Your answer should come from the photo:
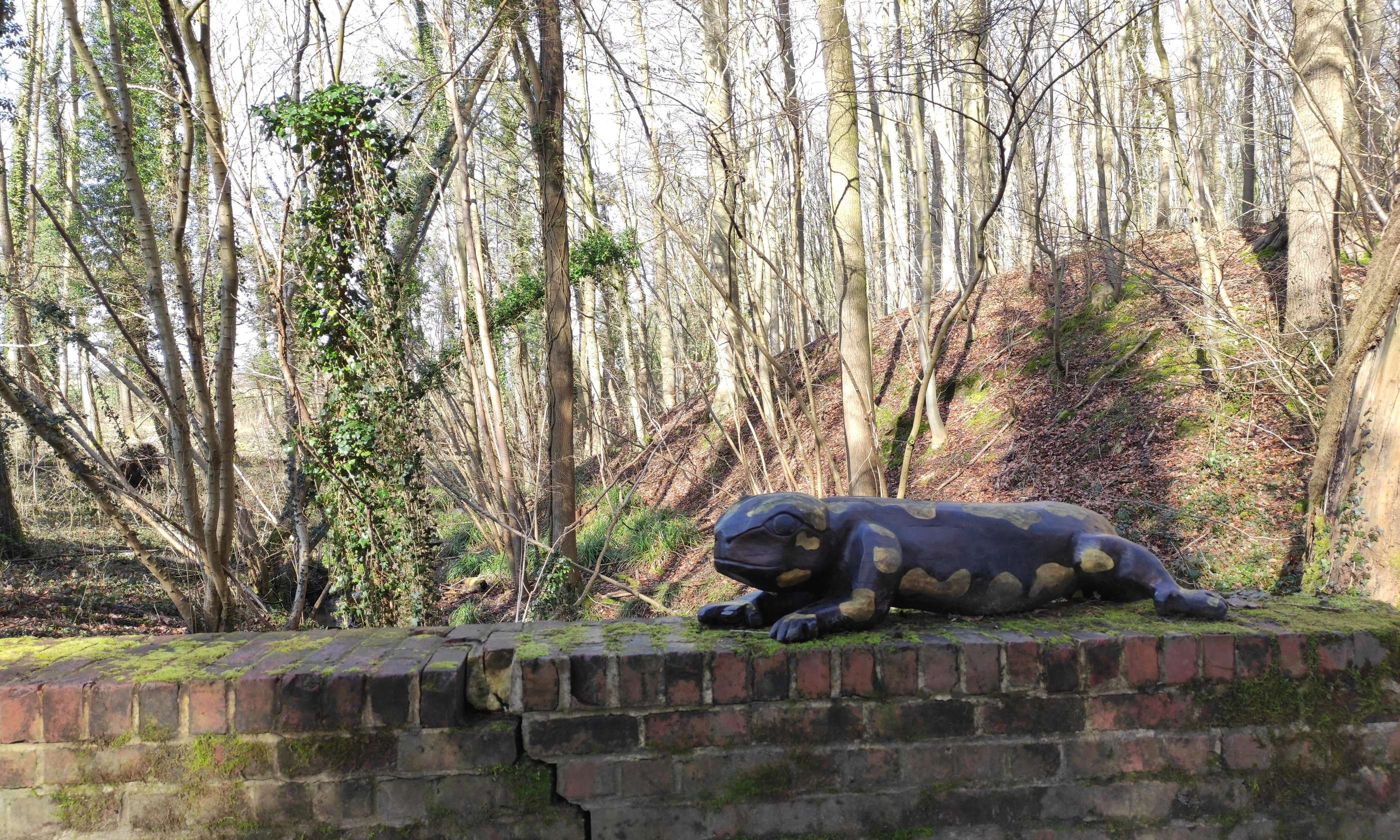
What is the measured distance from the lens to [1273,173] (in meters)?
18.7

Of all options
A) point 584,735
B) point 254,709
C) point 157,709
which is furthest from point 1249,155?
point 157,709

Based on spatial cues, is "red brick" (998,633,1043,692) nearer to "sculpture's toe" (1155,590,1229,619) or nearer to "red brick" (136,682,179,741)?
"sculpture's toe" (1155,590,1229,619)

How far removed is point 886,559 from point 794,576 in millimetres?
246

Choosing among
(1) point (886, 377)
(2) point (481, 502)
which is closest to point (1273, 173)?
(1) point (886, 377)

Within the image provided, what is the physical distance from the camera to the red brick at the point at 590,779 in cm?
198

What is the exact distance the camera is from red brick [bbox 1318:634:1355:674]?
211cm

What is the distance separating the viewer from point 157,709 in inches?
77.0

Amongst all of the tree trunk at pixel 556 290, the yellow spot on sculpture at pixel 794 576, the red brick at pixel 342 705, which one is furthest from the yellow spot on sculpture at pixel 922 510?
the tree trunk at pixel 556 290

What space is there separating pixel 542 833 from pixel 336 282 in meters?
6.71

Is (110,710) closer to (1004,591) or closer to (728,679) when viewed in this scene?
(728,679)

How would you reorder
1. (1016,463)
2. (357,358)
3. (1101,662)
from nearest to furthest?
(1101,662) → (357,358) → (1016,463)

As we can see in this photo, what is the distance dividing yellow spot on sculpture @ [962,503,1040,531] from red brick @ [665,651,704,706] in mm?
884

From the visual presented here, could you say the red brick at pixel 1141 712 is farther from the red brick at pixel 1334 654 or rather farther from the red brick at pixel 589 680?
the red brick at pixel 589 680

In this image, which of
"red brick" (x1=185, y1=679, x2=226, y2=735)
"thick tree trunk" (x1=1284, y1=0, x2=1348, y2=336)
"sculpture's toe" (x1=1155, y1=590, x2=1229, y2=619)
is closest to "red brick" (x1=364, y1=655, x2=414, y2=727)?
"red brick" (x1=185, y1=679, x2=226, y2=735)
